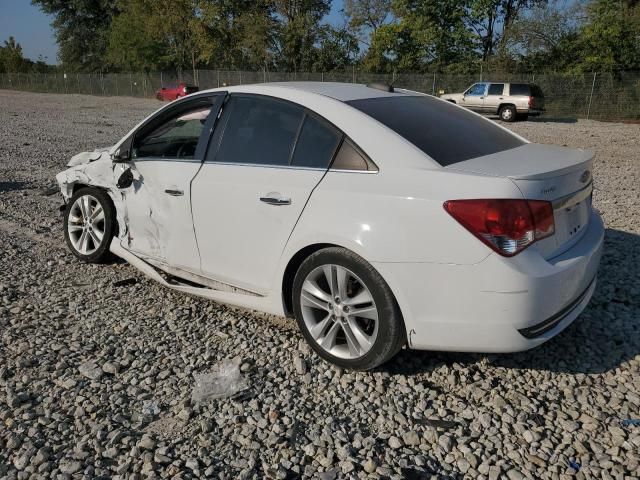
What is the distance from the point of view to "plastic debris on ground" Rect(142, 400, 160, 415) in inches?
114

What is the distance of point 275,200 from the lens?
10.7 feet

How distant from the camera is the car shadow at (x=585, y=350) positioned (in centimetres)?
328

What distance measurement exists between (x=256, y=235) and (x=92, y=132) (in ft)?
49.8

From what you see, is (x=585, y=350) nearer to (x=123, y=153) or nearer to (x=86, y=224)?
(x=123, y=153)

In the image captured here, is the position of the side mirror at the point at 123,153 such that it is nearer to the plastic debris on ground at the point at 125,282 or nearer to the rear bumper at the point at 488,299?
the plastic debris on ground at the point at 125,282

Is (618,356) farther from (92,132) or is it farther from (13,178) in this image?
(92,132)

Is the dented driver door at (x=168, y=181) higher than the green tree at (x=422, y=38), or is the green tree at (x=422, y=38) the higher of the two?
the green tree at (x=422, y=38)

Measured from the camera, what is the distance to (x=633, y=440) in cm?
262

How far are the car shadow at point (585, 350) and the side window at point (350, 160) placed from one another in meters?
1.22

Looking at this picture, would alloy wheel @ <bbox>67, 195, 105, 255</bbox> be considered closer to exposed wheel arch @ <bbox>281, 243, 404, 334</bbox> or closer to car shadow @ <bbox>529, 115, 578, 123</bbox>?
exposed wheel arch @ <bbox>281, 243, 404, 334</bbox>

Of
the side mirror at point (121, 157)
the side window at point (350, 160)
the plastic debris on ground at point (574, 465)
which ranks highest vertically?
the side window at point (350, 160)

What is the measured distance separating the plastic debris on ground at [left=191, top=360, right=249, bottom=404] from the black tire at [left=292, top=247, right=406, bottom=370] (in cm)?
61

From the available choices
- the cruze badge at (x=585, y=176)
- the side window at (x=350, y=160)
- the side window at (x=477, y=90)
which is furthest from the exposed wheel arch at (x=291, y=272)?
the side window at (x=477, y=90)

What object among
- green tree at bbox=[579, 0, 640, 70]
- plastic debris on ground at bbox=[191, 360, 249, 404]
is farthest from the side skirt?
green tree at bbox=[579, 0, 640, 70]
